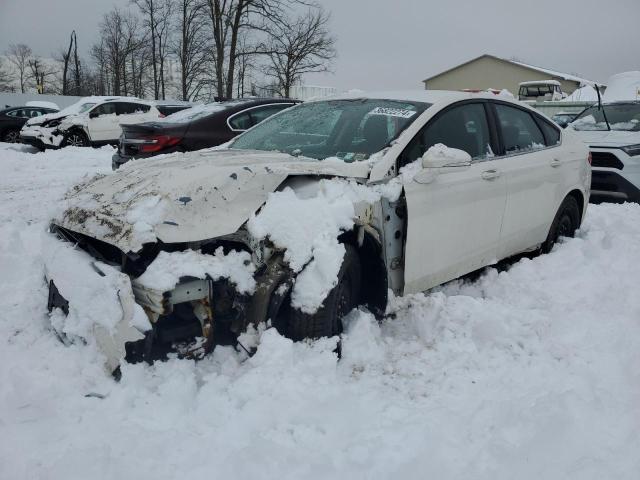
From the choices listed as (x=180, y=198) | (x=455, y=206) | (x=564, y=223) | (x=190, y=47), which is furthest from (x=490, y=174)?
(x=190, y=47)

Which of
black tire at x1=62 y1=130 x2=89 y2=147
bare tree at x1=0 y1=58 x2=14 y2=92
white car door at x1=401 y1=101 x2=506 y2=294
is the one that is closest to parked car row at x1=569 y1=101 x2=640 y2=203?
white car door at x1=401 y1=101 x2=506 y2=294

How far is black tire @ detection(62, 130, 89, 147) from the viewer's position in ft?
48.2

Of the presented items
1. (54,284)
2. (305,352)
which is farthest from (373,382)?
(54,284)

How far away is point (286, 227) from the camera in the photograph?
2.75 m

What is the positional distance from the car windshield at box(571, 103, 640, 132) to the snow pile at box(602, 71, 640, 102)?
9863mm

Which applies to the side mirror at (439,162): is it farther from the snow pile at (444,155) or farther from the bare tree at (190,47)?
the bare tree at (190,47)

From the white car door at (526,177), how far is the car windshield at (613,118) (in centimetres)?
435

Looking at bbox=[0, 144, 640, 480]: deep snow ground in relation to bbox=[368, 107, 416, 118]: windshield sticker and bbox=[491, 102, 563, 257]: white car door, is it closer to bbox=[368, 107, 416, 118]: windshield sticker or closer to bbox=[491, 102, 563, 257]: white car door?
bbox=[491, 102, 563, 257]: white car door

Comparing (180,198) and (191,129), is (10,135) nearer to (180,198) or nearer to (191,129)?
(191,129)

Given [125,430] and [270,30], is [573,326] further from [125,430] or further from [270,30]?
[270,30]

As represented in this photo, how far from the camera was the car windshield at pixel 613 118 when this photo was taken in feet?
27.3

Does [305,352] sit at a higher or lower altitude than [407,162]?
lower

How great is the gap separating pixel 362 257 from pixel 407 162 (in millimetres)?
700

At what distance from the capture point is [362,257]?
3.16 metres
